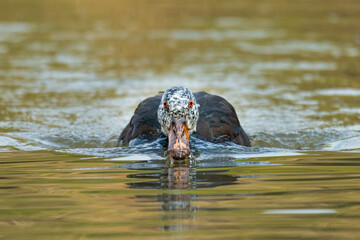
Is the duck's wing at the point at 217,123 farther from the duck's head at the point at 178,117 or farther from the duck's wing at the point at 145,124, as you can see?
the duck's wing at the point at 145,124

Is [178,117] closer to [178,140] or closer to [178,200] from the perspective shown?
[178,140]

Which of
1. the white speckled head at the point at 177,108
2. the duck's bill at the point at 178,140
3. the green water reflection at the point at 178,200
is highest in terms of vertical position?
the white speckled head at the point at 177,108

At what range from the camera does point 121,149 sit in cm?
896

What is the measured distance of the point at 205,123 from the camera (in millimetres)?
9383

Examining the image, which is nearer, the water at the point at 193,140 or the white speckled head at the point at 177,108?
the water at the point at 193,140

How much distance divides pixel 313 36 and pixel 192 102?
11.6 metres

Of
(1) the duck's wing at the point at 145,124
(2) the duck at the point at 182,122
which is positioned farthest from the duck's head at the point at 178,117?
(1) the duck's wing at the point at 145,124

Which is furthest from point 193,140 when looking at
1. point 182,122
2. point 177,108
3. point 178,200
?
point 178,200

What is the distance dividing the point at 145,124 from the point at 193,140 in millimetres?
824

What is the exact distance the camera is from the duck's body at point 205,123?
30.4 feet

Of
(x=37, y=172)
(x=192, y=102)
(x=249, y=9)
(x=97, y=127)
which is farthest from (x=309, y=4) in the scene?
(x=37, y=172)

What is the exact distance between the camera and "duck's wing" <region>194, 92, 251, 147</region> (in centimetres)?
926

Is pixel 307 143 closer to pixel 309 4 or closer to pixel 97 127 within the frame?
pixel 97 127

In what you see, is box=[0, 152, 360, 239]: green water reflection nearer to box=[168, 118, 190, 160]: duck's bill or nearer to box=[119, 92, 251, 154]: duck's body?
box=[168, 118, 190, 160]: duck's bill
